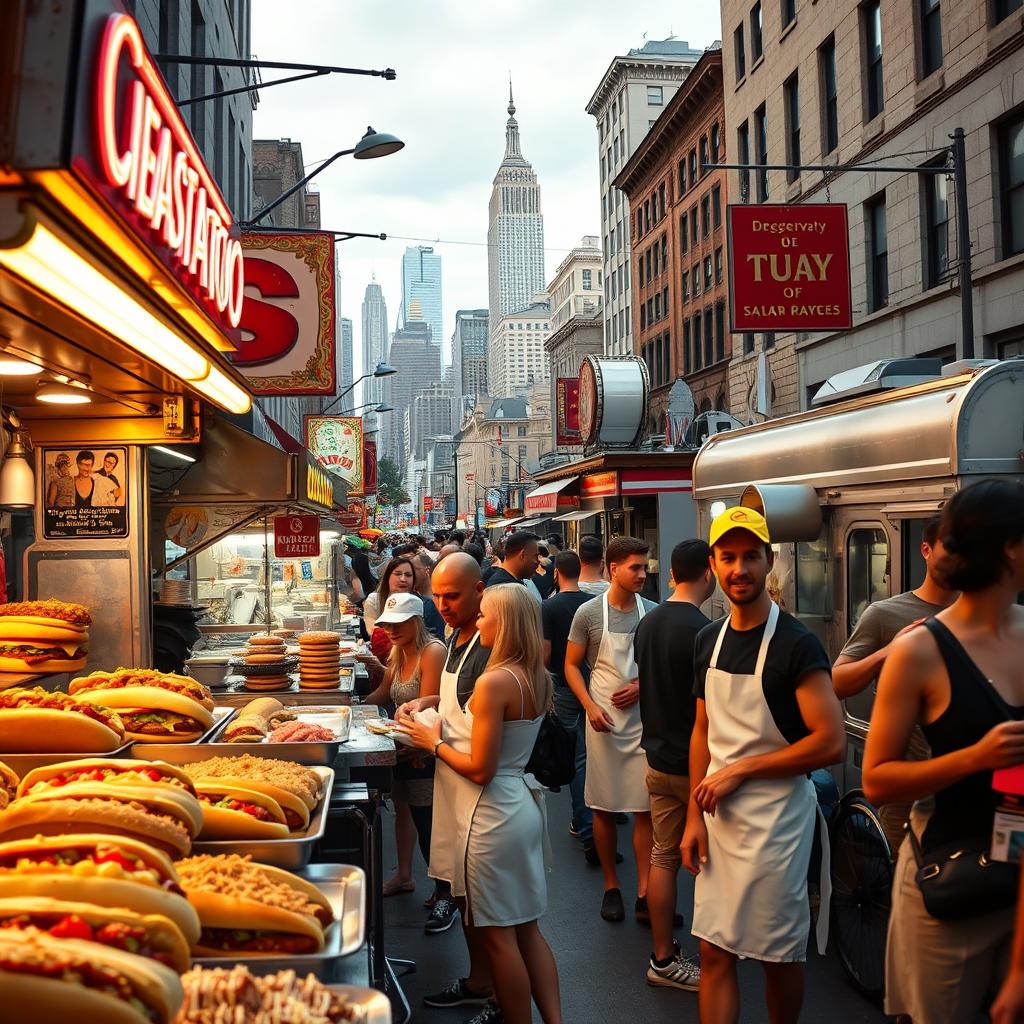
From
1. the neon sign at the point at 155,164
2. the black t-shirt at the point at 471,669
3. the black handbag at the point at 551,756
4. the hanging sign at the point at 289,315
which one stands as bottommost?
the black handbag at the point at 551,756

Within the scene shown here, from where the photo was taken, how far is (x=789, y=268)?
17.5 meters

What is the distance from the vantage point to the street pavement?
555 centimetres

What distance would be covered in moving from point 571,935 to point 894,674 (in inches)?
170

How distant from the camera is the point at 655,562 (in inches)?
870

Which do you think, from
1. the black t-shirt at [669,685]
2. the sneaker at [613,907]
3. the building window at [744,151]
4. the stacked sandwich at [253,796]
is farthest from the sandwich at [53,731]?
the building window at [744,151]

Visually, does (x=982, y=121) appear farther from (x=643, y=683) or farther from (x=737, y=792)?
(x=737, y=792)

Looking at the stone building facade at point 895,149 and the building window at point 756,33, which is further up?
the building window at point 756,33

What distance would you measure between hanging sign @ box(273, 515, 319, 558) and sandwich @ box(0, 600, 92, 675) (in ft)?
31.9

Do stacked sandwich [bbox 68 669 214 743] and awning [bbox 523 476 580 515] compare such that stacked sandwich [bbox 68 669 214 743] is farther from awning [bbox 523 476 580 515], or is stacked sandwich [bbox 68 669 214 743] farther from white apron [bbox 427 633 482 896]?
awning [bbox 523 476 580 515]

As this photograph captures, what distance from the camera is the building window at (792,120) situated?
2908 centimetres

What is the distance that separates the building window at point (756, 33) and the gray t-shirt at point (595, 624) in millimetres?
29210

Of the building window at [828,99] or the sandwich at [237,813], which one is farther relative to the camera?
the building window at [828,99]

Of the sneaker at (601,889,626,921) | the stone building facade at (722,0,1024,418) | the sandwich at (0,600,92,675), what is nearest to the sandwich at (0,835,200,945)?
the sandwich at (0,600,92,675)

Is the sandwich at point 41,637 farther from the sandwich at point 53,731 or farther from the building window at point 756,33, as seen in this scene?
the building window at point 756,33
